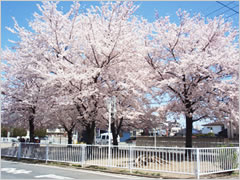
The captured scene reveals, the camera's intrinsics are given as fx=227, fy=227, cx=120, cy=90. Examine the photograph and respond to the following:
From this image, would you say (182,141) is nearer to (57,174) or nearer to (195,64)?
(195,64)

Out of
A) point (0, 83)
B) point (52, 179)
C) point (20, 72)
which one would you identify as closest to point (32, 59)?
point (20, 72)

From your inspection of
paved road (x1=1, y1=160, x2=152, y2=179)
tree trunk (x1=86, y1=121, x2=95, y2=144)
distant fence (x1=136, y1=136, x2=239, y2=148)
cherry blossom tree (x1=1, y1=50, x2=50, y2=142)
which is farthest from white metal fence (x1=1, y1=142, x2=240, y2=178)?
distant fence (x1=136, y1=136, x2=239, y2=148)

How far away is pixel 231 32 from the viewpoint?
14.4m

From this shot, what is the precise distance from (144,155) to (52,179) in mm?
3904

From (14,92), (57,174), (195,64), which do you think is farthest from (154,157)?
(14,92)

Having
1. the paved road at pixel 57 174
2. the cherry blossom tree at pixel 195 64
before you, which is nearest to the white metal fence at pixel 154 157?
the paved road at pixel 57 174

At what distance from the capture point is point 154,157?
9.85 metres

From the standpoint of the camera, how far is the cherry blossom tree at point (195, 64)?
12914 millimetres

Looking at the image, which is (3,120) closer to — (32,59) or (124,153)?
(32,59)

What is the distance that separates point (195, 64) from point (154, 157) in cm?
587

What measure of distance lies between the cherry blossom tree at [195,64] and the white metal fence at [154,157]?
14.9 ft

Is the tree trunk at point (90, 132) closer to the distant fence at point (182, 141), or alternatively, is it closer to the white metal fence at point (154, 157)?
the white metal fence at point (154, 157)

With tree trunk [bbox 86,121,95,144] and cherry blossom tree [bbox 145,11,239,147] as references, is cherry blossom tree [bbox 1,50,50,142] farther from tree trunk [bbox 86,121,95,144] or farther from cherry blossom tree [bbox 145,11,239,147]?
cherry blossom tree [bbox 145,11,239,147]

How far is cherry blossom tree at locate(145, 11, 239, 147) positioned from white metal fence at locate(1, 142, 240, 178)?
14.9 ft
